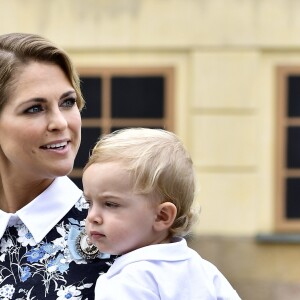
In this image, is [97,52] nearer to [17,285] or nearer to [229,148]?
[229,148]

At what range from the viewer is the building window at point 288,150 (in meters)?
7.92

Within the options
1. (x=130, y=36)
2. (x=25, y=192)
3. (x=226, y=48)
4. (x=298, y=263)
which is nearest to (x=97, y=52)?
(x=130, y=36)

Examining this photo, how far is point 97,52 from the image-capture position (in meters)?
7.88

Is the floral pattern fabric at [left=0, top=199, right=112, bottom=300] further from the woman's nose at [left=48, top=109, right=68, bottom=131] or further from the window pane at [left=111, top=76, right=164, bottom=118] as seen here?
the window pane at [left=111, top=76, right=164, bottom=118]

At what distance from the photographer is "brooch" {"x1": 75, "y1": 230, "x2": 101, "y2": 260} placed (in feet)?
7.11

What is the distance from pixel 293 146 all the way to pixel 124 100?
141 cm

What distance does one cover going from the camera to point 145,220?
202cm

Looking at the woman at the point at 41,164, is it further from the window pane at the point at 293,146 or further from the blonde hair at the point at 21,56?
the window pane at the point at 293,146

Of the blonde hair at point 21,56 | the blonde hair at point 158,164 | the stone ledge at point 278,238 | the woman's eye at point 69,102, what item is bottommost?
the stone ledge at point 278,238

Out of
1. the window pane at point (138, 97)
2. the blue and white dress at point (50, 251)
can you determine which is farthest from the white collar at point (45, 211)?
the window pane at point (138, 97)

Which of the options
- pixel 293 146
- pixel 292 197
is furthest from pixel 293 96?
pixel 292 197

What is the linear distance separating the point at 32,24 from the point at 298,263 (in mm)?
2840

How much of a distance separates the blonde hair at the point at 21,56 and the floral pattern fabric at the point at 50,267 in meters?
0.32

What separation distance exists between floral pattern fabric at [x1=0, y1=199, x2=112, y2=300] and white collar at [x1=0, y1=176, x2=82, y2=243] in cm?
2
